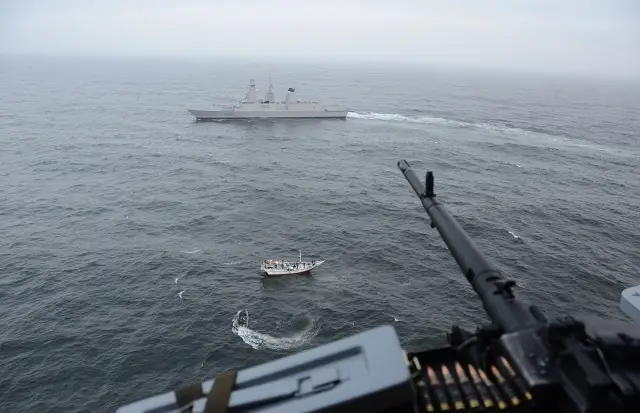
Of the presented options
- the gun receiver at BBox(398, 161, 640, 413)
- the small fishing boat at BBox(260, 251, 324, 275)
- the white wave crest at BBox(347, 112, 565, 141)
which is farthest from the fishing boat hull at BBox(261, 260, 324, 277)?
the white wave crest at BBox(347, 112, 565, 141)

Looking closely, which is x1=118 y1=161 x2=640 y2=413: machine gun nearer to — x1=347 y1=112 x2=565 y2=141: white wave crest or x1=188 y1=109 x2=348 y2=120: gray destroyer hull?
x1=347 y1=112 x2=565 y2=141: white wave crest

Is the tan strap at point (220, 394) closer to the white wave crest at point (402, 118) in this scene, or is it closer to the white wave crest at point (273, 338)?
the white wave crest at point (273, 338)

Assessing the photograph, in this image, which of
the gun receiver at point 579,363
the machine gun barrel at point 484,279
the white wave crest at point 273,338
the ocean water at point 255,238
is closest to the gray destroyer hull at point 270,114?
the ocean water at point 255,238

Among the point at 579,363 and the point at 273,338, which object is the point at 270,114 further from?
the point at 579,363

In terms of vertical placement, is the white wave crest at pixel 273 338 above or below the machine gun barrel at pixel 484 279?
below

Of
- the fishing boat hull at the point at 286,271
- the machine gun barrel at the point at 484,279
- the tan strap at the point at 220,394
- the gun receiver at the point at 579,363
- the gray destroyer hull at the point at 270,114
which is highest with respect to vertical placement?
the gun receiver at the point at 579,363

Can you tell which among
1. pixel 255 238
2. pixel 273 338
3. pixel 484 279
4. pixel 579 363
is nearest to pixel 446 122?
pixel 255 238

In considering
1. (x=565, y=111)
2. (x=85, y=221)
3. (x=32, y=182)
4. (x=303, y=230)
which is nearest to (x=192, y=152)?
(x=32, y=182)
